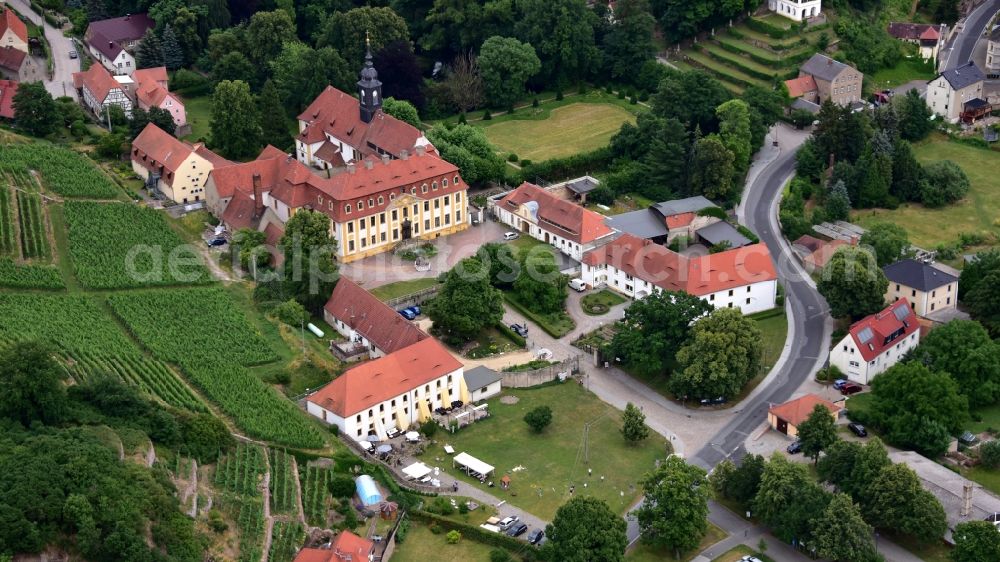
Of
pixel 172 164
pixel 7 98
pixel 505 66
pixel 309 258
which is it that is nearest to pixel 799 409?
pixel 309 258

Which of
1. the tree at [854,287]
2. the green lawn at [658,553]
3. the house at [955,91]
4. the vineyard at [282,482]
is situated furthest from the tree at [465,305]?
the house at [955,91]

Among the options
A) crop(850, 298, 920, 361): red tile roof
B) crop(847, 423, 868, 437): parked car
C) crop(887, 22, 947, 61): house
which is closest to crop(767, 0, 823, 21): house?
crop(887, 22, 947, 61): house

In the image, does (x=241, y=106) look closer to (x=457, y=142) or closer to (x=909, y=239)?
(x=457, y=142)

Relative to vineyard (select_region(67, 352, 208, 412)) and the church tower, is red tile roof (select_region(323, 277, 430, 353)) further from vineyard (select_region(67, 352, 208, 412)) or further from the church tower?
the church tower

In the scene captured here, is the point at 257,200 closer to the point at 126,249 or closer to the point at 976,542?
the point at 126,249

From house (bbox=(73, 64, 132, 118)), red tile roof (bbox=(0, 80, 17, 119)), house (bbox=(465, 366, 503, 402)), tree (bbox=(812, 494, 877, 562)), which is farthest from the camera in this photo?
house (bbox=(73, 64, 132, 118))

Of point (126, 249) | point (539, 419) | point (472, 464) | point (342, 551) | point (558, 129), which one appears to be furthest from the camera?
point (558, 129)
